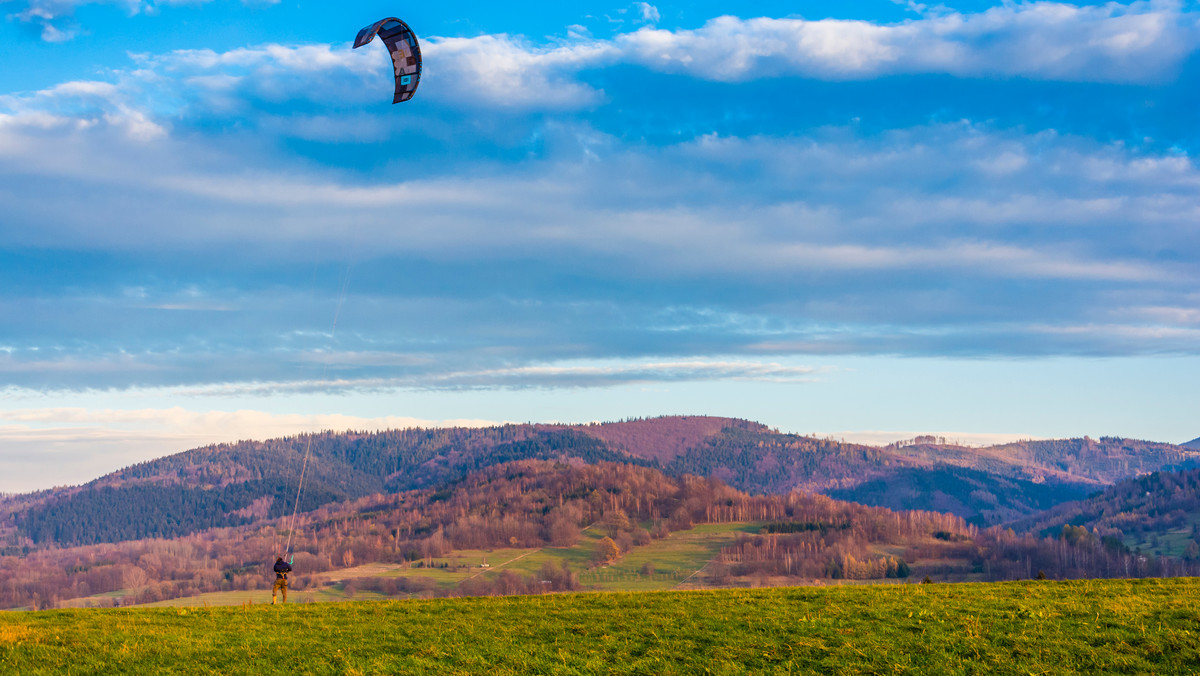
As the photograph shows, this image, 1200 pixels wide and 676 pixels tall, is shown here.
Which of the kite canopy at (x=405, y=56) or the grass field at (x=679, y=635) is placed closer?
the grass field at (x=679, y=635)

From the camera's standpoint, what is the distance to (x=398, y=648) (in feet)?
92.7

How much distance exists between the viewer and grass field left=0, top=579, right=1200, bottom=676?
24125 mm

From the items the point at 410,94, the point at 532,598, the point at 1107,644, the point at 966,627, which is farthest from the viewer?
the point at 410,94

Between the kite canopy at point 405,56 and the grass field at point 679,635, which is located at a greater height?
the kite canopy at point 405,56

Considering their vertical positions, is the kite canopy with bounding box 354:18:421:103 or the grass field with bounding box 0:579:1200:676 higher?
the kite canopy with bounding box 354:18:421:103

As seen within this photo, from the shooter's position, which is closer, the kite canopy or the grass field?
A: the grass field

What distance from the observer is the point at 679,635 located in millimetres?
28109

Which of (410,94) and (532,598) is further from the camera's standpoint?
(410,94)

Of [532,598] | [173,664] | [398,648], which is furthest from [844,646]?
[173,664]

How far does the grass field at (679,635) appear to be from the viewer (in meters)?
24.1

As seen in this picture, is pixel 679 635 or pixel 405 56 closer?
pixel 679 635

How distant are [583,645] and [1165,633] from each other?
57.8ft

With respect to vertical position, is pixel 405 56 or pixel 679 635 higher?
pixel 405 56

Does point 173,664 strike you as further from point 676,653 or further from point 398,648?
point 676,653
